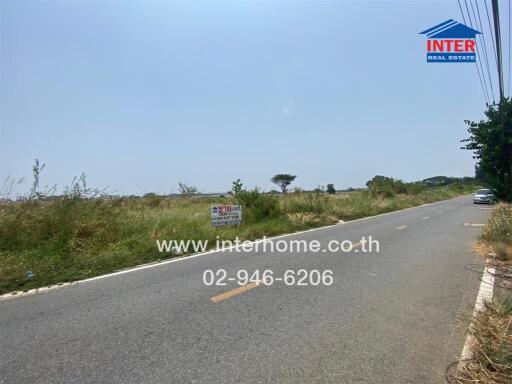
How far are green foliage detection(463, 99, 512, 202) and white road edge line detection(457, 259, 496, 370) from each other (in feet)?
30.7

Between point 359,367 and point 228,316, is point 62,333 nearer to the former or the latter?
point 228,316

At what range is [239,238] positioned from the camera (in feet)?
34.2

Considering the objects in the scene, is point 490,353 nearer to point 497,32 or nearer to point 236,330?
point 236,330

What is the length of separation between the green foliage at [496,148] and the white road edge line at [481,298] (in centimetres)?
934

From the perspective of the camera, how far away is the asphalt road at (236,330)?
2.85m

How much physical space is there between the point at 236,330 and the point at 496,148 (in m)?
15.7

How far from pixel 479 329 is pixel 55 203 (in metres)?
9.77

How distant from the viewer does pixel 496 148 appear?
13883 mm

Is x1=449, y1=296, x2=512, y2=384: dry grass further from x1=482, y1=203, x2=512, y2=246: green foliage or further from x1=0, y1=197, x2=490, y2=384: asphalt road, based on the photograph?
x1=482, y1=203, x2=512, y2=246: green foliage

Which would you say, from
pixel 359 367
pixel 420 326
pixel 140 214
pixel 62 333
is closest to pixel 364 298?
pixel 420 326

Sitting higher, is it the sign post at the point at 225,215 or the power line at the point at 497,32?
the power line at the point at 497,32

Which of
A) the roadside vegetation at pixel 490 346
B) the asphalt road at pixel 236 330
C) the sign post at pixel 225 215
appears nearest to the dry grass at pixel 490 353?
the roadside vegetation at pixel 490 346

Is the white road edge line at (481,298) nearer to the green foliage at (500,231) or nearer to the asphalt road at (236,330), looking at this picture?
the asphalt road at (236,330)

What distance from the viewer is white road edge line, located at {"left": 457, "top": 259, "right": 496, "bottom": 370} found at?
3.08 metres
